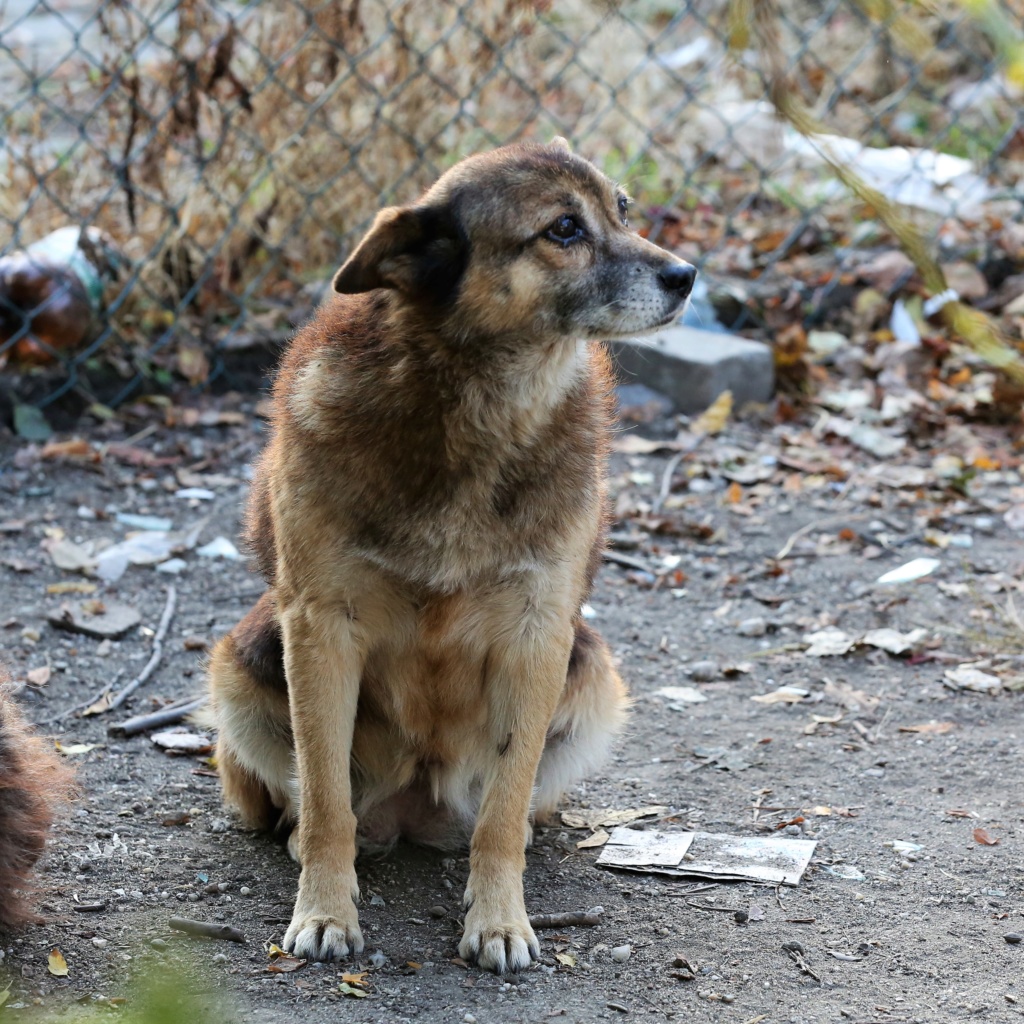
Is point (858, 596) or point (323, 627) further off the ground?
point (323, 627)

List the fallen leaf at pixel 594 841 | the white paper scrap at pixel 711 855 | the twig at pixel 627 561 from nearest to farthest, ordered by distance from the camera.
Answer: the white paper scrap at pixel 711 855
the fallen leaf at pixel 594 841
the twig at pixel 627 561

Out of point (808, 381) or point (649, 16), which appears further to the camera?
point (649, 16)

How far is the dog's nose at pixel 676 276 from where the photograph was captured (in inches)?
116

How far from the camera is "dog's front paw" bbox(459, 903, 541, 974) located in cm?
272

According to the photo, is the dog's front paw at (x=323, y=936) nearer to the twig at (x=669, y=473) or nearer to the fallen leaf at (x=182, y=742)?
the fallen leaf at (x=182, y=742)

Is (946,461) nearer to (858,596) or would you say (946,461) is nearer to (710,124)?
(858,596)

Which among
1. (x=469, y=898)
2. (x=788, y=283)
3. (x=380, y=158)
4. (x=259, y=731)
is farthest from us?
(x=788, y=283)

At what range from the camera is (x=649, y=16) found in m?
10.4

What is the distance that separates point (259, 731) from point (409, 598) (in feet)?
2.09

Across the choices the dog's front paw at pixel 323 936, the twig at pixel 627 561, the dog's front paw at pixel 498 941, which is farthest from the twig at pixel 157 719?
the twig at pixel 627 561

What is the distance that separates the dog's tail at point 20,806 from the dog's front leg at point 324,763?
0.54 metres

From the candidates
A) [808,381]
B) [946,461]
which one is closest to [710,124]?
[808,381]

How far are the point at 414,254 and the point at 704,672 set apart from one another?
197 centimetres

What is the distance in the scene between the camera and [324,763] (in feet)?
9.23
